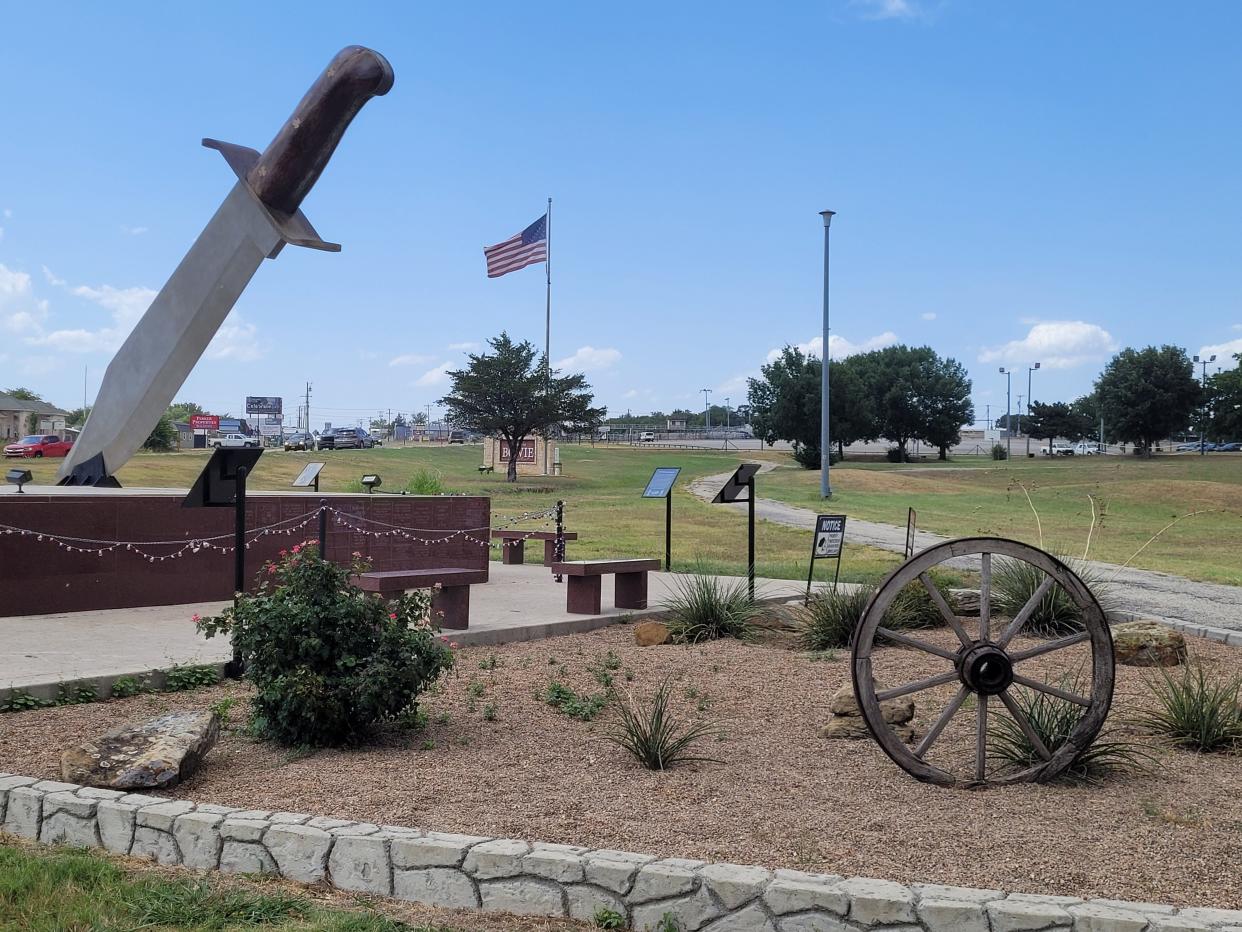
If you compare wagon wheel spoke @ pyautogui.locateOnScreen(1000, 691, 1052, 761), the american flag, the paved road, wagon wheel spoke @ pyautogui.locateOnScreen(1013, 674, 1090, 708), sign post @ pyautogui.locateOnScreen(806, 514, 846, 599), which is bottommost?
the paved road

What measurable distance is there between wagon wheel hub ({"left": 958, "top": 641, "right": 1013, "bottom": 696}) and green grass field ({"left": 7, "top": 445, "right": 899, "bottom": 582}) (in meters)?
6.71

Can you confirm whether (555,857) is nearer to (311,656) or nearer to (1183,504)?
(311,656)

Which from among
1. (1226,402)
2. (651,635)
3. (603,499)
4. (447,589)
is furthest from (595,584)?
(1226,402)

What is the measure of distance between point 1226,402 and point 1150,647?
261ft

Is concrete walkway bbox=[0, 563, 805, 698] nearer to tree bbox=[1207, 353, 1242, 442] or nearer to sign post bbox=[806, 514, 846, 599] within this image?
sign post bbox=[806, 514, 846, 599]

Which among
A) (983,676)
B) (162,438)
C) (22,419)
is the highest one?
(22,419)

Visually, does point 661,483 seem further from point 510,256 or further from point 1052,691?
point 510,256

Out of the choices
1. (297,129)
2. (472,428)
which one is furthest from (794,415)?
(297,129)

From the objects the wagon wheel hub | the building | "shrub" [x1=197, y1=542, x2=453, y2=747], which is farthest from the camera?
the building

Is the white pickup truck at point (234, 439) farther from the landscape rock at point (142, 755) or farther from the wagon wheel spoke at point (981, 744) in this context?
the wagon wheel spoke at point (981, 744)

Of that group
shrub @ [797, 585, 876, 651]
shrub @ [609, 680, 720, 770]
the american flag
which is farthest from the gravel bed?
the american flag

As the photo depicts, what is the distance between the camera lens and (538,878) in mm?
4070

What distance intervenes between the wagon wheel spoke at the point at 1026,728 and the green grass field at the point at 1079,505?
593 cm

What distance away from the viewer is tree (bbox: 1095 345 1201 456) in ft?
251
